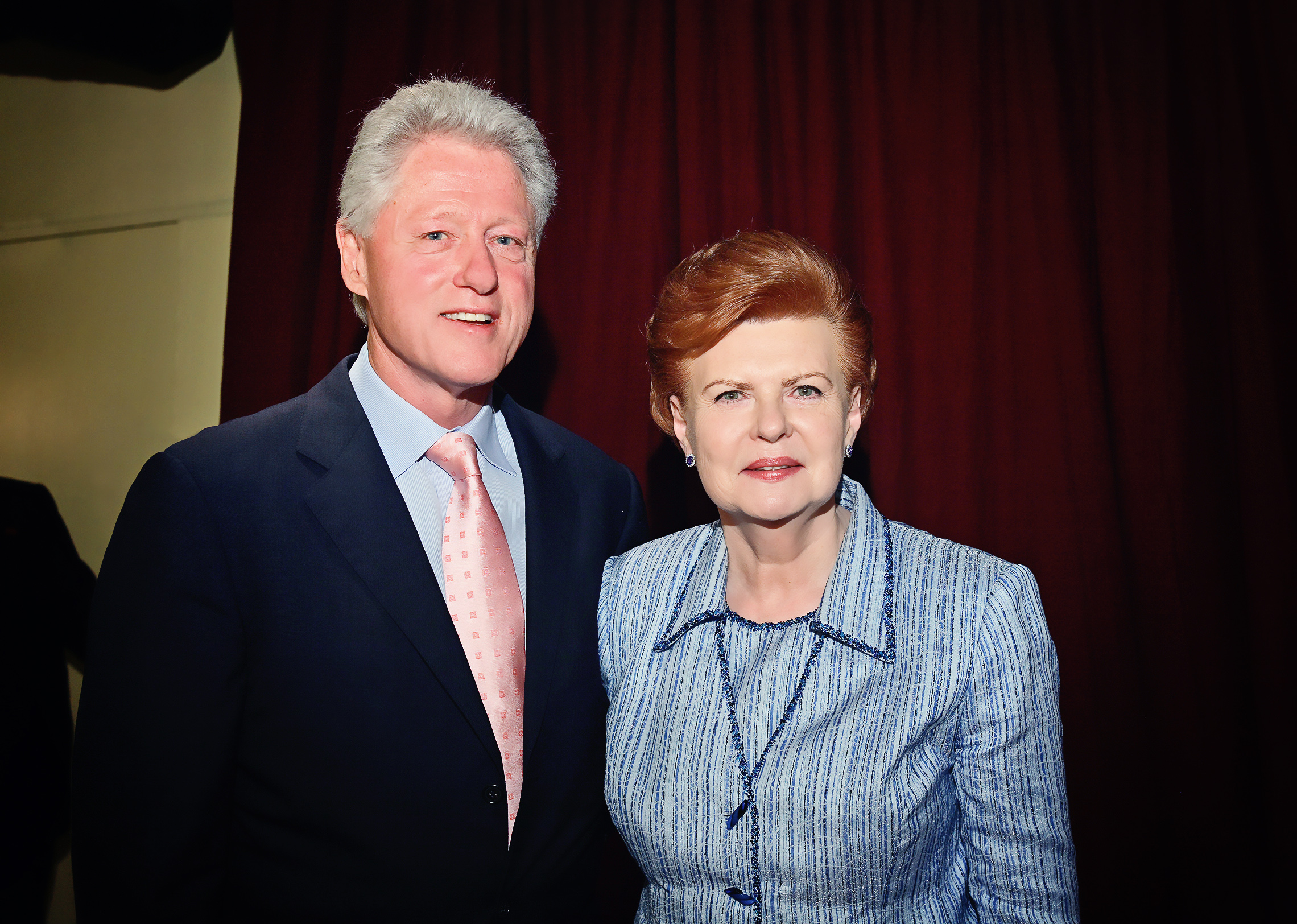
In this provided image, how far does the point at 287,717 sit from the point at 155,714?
181mm

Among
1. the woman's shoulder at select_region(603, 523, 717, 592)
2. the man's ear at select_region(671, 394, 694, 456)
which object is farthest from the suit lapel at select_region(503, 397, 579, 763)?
the man's ear at select_region(671, 394, 694, 456)

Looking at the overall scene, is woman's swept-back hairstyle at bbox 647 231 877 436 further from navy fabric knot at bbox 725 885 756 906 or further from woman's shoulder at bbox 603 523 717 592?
navy fabric knot at bbox 725 885 756 906

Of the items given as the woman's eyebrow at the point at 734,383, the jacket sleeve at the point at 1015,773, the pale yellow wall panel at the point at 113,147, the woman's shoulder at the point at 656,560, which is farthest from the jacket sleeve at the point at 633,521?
the pale yellow wall panel at the point at 113,147

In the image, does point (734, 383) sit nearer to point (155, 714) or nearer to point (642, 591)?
point (642, 591)

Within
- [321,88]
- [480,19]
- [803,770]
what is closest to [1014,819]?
[803,770]

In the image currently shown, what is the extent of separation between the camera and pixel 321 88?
2.39 m

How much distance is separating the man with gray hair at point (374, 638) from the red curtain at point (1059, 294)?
0.70m

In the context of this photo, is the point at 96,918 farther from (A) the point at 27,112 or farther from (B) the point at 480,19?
(A) the point at 27,112

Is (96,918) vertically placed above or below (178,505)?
below

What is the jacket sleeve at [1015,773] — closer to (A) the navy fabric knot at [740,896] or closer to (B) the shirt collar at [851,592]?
(B) the shirt collar at [851,592]

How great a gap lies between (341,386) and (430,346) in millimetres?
205

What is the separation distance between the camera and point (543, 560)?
1.48 m

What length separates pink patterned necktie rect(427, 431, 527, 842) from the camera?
52.4 inches

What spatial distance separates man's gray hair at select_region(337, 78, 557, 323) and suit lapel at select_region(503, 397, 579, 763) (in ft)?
1.54
